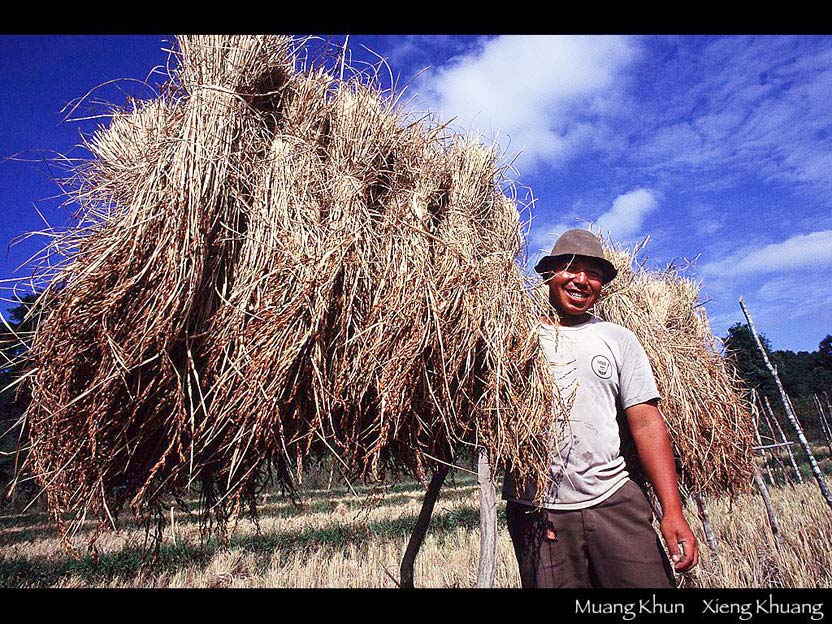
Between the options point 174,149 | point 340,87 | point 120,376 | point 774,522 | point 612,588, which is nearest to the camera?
point 120,376

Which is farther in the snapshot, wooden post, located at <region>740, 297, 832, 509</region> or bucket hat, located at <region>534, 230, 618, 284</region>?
wooden post, located at <region>740, 297, 832, 509</region>

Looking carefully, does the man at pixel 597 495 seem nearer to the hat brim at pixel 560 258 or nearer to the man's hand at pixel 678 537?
the man's hand at pixel 678 537

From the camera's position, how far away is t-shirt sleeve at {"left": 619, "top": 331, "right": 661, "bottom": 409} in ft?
6.05

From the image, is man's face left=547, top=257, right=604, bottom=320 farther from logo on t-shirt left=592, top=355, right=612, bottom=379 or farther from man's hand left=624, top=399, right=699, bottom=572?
man's hand left=624, top=399, right=699, bottom=572

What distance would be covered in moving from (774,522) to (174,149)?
4912mm

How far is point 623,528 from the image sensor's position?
169 cm

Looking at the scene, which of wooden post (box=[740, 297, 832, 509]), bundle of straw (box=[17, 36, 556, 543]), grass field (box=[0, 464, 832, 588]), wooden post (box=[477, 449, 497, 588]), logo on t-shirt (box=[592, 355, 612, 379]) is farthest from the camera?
grass field (box=[0, 464, 832, 588])

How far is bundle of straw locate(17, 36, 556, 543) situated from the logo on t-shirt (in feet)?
1.19

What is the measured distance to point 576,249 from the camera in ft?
6.33

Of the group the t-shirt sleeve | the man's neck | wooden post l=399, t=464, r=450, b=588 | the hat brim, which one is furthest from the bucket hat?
wooden post l=399, t=464, r=450, b=588

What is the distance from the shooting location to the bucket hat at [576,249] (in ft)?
6.32

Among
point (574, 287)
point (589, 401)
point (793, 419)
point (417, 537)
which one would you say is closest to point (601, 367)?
point (589, 401)
